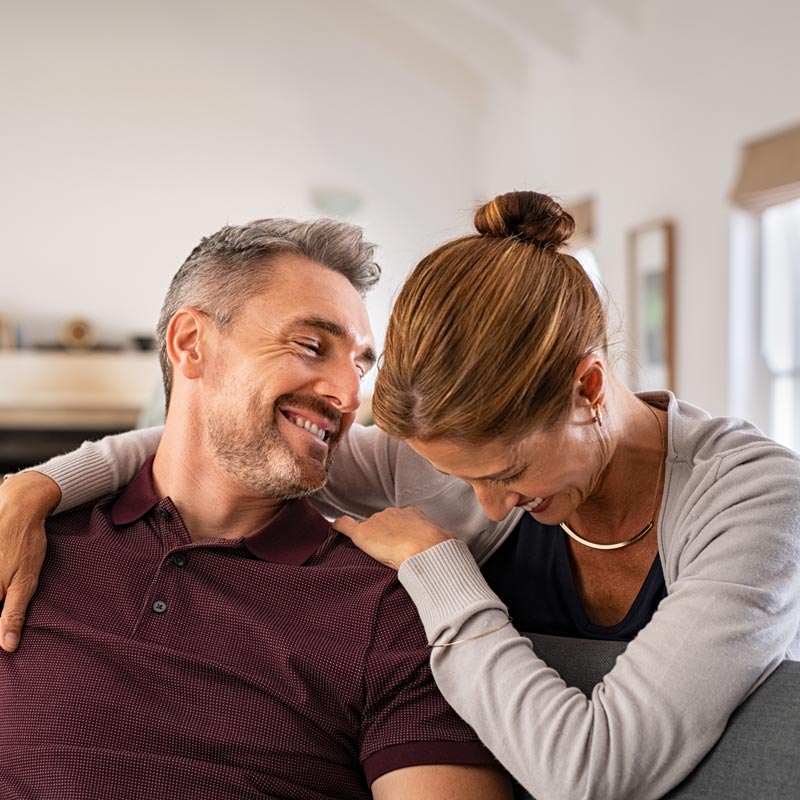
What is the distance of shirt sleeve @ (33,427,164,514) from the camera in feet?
5.59

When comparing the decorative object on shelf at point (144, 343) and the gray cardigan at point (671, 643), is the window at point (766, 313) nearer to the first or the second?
the gray cardigan at point (671, 643)

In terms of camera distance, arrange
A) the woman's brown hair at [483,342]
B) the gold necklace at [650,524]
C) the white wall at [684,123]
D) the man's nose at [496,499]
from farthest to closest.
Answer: the white wall at [684,123]
the gold necklace at [650,524]
the man's nose at [496,499]
the woman's brown hair at [483,342]

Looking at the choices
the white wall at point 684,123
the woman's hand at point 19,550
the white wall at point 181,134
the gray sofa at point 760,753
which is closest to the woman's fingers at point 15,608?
the woman's hand at point 19,550

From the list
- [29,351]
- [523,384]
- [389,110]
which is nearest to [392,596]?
[523,384]

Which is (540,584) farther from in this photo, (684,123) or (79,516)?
(684,123)

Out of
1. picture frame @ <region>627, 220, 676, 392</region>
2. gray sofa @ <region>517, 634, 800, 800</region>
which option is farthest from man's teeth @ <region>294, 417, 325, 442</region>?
picture frame @ <region>627, 220, 676, 392</region>

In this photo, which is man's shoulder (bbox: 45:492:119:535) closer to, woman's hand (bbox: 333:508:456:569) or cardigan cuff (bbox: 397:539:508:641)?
woman's hand (bbox: 333:508:456:569)

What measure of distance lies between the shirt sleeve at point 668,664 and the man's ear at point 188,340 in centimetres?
64

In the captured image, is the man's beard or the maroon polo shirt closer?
the maroon polo shirt

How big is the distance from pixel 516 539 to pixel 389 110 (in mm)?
6688

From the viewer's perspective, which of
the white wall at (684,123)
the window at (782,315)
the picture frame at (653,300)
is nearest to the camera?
the white wall at (684,123)

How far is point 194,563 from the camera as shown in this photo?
5.22 feet

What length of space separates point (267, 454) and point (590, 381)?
0.55 m

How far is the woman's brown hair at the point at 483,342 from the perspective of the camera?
129 cm
